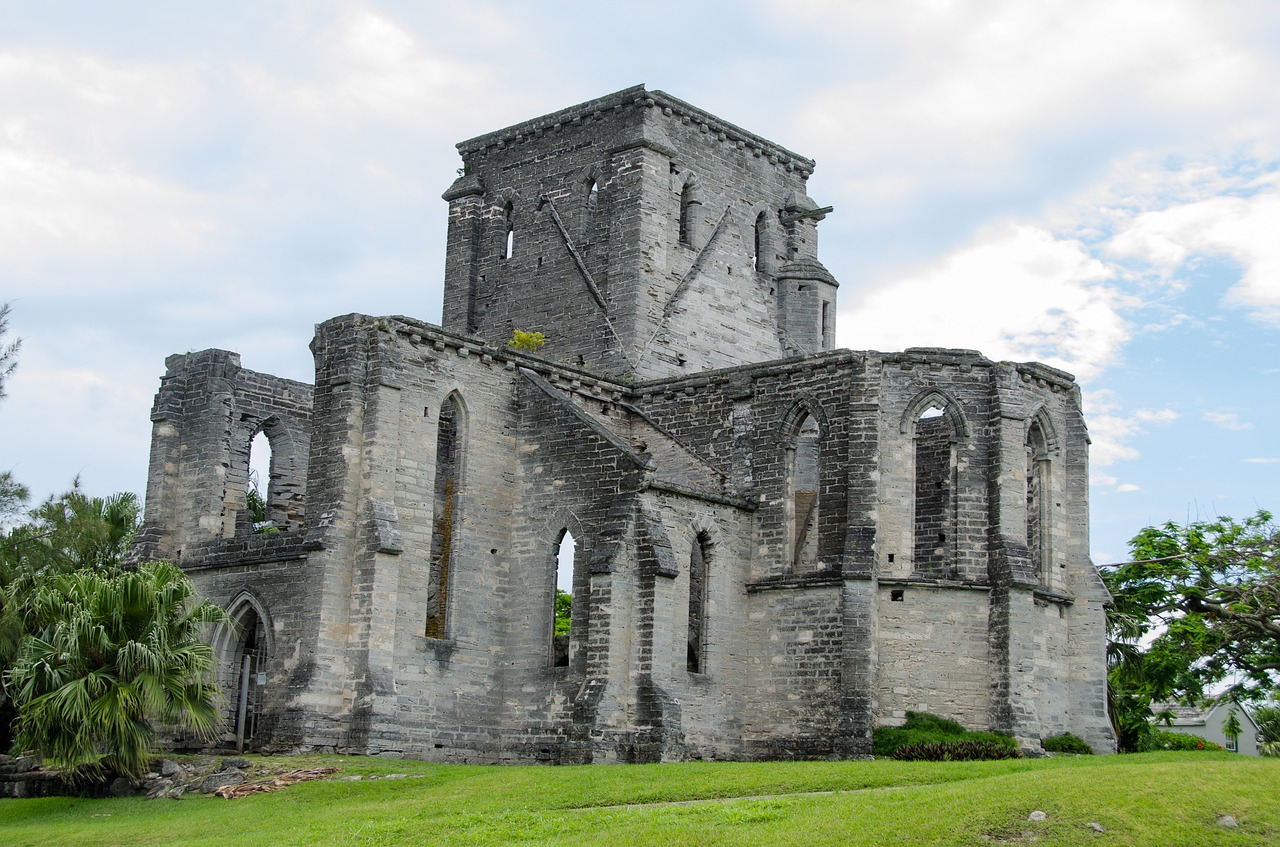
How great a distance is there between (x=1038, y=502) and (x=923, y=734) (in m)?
6.51

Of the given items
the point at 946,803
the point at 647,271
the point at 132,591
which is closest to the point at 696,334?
the point at 647,271

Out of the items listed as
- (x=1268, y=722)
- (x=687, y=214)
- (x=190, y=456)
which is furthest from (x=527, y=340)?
(x=1268, y=722)

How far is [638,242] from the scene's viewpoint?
37844 mm

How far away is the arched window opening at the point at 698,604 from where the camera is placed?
31.0 metres

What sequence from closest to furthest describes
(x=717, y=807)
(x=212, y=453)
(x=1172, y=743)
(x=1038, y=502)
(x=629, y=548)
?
1. (x=717, y=807)
2. (x=629, y=548)
3. (x=1038, y=502)
4. (x=212, y=453)
5. (x=1172, y=743)

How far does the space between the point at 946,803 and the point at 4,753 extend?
1987 centimetres

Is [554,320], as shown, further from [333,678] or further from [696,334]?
[333,678]

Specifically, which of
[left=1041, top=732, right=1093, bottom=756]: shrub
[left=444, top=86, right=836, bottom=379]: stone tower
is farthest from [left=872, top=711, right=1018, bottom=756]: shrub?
[left=444, top=86, right=836, bottom=379]: stone tower

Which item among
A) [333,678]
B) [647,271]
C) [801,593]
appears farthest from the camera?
→ [647,271]

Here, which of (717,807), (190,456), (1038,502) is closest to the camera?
(717,807)

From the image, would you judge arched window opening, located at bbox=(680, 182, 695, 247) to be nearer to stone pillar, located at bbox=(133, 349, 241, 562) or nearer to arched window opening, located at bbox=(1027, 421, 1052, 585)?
arched window opening, located at bbox=(1027, 421, 1052, 585)

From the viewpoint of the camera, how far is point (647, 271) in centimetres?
3788

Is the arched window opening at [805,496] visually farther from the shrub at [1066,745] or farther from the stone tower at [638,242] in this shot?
the shrub at [1066,745]

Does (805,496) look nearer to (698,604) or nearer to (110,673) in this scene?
(698,604)
